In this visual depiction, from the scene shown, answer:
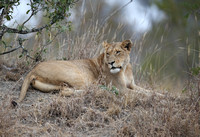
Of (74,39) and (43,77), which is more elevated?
(74,39)

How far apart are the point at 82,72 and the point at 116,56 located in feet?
1.79

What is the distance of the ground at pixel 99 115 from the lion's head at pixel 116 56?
0.71m

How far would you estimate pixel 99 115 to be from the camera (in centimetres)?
378

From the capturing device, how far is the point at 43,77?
182 inches

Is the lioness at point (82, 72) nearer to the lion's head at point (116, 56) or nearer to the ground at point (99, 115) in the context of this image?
the lion's head at point (116, 56)

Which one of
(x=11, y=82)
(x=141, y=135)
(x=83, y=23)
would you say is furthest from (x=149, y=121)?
(x=83, y=23)

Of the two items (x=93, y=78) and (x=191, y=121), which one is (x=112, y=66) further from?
(x=191, y=121)

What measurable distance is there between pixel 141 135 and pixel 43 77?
6.19 feet

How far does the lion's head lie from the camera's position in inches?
198

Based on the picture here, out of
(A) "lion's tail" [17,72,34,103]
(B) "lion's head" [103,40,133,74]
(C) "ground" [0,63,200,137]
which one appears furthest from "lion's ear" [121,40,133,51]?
(A) "lion's tail" [17,72,34,103]

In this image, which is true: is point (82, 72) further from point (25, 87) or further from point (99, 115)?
point (99, 115)

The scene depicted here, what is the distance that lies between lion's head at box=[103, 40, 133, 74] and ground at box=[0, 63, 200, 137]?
0.71m

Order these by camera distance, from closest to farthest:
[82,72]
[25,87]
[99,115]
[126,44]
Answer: [99,115], [25,87], [82,72], [126,44]

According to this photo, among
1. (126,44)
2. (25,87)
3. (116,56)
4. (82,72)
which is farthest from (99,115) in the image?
(126,44)
